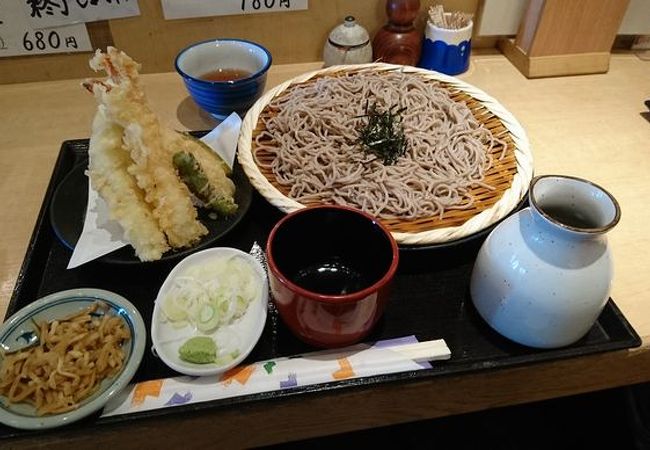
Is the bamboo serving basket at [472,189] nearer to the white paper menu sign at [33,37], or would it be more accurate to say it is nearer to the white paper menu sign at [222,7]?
the white paper menu sign at [222,7]

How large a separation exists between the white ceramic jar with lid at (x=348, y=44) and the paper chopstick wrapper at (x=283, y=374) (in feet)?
3.64

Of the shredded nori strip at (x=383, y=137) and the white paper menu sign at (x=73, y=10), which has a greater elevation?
Answer: the white paper menu sign at (x=73, y=10)

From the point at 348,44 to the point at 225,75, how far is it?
439 millimetres

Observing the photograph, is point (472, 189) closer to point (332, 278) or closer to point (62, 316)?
point (332, 278)

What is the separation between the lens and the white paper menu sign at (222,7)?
1714mm

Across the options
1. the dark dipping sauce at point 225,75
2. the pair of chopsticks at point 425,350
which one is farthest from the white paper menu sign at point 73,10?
the pair of chopsticks at point 425,350

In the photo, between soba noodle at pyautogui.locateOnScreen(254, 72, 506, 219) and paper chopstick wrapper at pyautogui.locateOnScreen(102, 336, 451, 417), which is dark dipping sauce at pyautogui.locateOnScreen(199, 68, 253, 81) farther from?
paper chopstick wrapper at pyautogui.locateOnScreen(102, 336, 451, 417)

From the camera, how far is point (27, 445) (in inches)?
34.9

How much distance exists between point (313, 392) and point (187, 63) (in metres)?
1.12

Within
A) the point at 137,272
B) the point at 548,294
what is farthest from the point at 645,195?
the point at 137,272

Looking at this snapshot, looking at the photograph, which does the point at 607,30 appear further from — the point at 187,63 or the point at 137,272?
the point at 137,272

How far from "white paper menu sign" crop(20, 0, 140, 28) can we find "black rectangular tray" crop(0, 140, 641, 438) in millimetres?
738

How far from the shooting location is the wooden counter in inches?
38.9

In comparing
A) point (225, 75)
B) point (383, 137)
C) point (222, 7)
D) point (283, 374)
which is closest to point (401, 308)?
point (283, 374)
